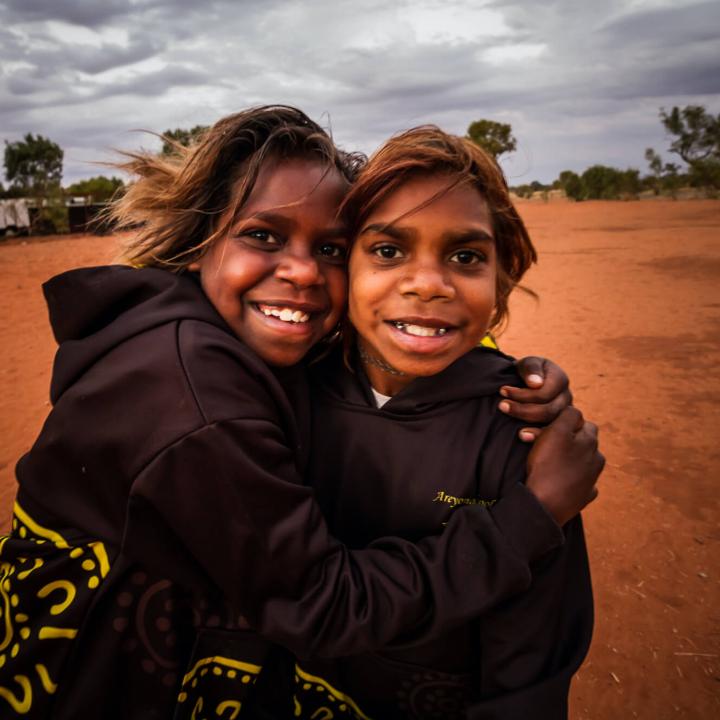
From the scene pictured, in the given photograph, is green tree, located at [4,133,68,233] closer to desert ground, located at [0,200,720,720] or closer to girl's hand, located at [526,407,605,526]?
desert ground, located at [0,200,720,720]

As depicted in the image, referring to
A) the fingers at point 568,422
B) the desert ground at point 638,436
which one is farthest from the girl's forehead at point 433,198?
the desert ground at point 638,436

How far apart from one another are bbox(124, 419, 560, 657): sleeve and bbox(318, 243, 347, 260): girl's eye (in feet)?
2.10

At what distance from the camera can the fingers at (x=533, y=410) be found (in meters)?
1.45

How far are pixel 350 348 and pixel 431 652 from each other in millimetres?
919

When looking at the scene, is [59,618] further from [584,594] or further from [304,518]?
[584,594]

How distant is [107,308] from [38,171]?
114 ft

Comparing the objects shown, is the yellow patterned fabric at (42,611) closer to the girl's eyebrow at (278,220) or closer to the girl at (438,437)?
the girl at (438,437)

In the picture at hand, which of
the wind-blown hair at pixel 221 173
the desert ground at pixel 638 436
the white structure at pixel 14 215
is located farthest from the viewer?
the white structure at pixel 14 215

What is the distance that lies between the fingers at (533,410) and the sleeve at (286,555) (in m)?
0.26

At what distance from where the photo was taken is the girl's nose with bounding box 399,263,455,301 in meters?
1.39

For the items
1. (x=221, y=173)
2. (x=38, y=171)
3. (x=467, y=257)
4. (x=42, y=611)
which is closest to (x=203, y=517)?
(x=42, y=611)

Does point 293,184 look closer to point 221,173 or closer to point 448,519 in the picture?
point 221,173

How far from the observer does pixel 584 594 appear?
1490mm

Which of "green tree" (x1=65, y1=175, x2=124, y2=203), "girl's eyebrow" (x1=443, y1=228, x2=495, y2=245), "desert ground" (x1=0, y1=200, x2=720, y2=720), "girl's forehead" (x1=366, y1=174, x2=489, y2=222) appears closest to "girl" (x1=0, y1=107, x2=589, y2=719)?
"girl's forehead" (x1=366, y1=174, x2=489, y2=222)
